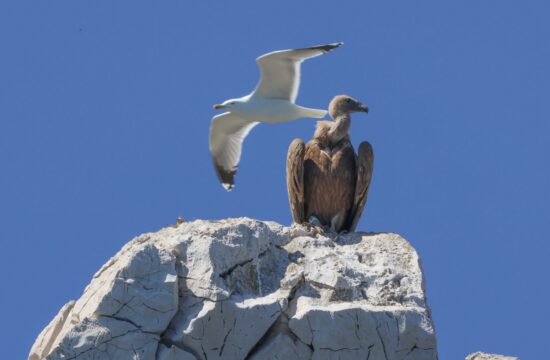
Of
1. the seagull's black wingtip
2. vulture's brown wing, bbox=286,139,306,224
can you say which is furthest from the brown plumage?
the seagull's black wingtip

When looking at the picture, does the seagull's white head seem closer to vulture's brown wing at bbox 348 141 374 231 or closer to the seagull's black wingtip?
the seagull's black wingtip

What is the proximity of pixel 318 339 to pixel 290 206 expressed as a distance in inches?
167

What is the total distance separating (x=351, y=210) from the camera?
16703mm

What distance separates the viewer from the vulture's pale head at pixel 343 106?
17.1 m

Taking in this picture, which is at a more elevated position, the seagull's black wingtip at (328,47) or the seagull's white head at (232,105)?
the seagull's black wingtip at (328,47)

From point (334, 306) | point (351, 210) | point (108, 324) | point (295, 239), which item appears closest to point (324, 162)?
point (351, 210)

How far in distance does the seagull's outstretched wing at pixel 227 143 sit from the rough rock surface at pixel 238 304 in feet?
20.7

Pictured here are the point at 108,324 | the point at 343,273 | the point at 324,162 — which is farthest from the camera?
the point at 324,162

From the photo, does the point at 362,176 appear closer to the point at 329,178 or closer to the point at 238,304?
the point at 329,178

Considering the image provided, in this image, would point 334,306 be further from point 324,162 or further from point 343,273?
point 324,162

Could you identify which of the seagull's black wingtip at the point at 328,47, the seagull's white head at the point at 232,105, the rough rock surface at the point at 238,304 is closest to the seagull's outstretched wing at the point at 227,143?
the seagull's white head at the point at 232,105

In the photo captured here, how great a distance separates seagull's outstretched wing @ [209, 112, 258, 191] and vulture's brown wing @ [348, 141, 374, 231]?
4012mm

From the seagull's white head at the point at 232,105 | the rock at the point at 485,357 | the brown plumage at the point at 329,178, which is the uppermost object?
the seagull's white head at the point at 232,105

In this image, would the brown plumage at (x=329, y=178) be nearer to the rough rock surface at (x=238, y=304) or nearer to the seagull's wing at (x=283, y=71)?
the seagull's wing at (x=283, y=71)
